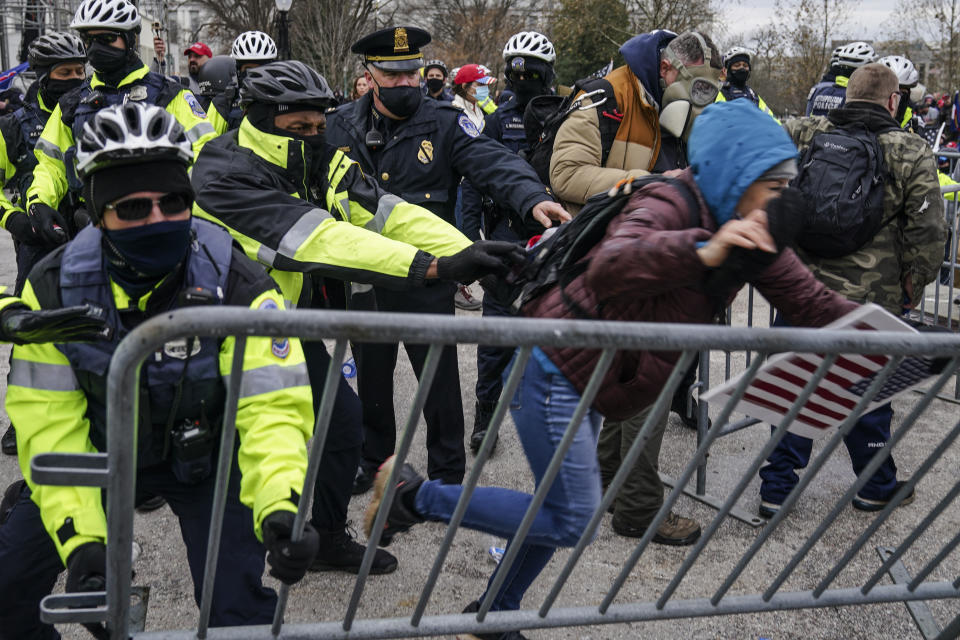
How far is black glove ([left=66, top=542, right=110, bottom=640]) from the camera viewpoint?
218cm

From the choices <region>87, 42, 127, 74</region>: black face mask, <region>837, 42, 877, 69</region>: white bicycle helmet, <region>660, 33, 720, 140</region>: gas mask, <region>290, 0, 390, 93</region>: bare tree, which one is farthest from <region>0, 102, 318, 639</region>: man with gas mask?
<region>290, 0, 390, 93</region>: bare tree

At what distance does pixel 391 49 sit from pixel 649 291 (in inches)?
98.8

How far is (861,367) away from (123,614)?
2.02 m

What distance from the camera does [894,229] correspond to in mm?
4438

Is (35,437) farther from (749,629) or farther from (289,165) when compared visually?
(749,629)

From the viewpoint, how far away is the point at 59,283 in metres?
2.48

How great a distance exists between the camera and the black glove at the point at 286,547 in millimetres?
2133

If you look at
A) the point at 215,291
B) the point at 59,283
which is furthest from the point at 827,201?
the point at 59,283

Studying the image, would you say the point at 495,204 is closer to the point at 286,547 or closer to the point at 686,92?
the point at 686,92

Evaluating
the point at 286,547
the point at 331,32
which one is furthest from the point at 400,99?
the point at 331,32

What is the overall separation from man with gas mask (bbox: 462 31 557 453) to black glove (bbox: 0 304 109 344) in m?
3.12

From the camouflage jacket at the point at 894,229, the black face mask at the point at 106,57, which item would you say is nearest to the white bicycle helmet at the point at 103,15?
the black face mask at the point at 106,57

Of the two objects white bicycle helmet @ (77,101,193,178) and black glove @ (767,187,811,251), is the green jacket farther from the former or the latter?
black glove @ (767,187,811,251)

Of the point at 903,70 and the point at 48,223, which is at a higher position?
the point at 903,70
